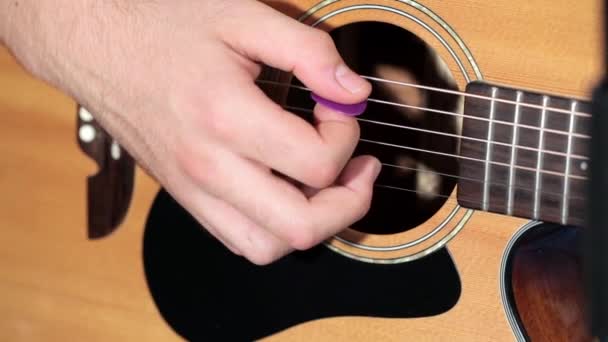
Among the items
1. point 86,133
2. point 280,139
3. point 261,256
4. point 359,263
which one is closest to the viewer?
point 280,139

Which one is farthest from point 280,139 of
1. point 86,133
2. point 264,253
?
point 86,133

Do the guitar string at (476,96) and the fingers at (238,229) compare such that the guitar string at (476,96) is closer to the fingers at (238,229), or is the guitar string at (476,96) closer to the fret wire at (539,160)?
the fret wire at (539,160)

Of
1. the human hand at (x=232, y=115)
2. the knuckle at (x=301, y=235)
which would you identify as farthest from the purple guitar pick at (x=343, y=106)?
the knuckle at (x=301, y=235)

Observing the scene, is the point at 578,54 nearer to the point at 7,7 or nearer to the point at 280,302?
the point at 280,302

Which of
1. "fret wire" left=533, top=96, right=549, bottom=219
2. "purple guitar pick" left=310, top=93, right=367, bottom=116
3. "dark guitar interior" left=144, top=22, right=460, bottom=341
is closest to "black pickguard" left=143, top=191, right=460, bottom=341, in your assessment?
"dark guitar interior" left=144, top=22, right=460, bottom=341

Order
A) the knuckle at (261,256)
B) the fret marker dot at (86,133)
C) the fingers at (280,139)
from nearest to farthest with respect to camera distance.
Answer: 1. the fingers at (280,139)
2. the knuckle at (261,256)
3. the fret marker dot at (86,133)

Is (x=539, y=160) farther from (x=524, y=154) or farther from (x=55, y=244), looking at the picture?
(x=55, y=244)

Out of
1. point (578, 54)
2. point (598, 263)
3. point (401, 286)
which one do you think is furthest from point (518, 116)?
point (598, 263)
